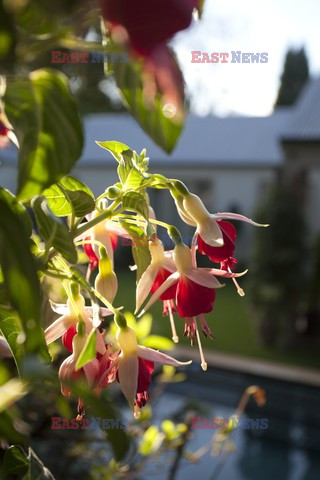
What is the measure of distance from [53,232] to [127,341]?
83 millimetres

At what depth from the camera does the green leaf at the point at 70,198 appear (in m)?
0.31

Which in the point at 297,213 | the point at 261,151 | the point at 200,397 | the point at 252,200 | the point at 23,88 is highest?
the point at 23,88

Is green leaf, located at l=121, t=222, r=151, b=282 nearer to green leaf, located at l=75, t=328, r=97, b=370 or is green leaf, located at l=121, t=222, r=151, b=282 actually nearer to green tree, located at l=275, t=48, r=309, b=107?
green leaf, located at l=75, t=328, r=97, b=370

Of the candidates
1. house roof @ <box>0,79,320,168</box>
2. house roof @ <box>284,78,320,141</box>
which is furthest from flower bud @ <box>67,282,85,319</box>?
house roof @ <box>0,79,320,168</box>

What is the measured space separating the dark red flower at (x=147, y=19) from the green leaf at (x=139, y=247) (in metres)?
0.19

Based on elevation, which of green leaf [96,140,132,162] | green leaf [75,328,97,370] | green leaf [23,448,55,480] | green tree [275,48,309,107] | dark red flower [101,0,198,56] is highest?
dark red flower [101,0,198,56]

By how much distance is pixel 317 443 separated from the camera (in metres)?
3.23

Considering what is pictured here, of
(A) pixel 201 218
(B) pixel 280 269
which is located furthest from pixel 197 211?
(B) pixel 280 269

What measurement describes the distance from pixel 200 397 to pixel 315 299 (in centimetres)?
192

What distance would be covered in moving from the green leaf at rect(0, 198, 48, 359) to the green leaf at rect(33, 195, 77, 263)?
0.07m

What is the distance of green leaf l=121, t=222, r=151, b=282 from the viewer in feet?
1.13

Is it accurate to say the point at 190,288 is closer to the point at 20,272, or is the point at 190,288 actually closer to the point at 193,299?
the point at 193,299

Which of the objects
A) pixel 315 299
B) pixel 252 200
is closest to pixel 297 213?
pixel 315 299

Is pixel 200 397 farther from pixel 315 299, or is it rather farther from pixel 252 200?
pixel 252 200
